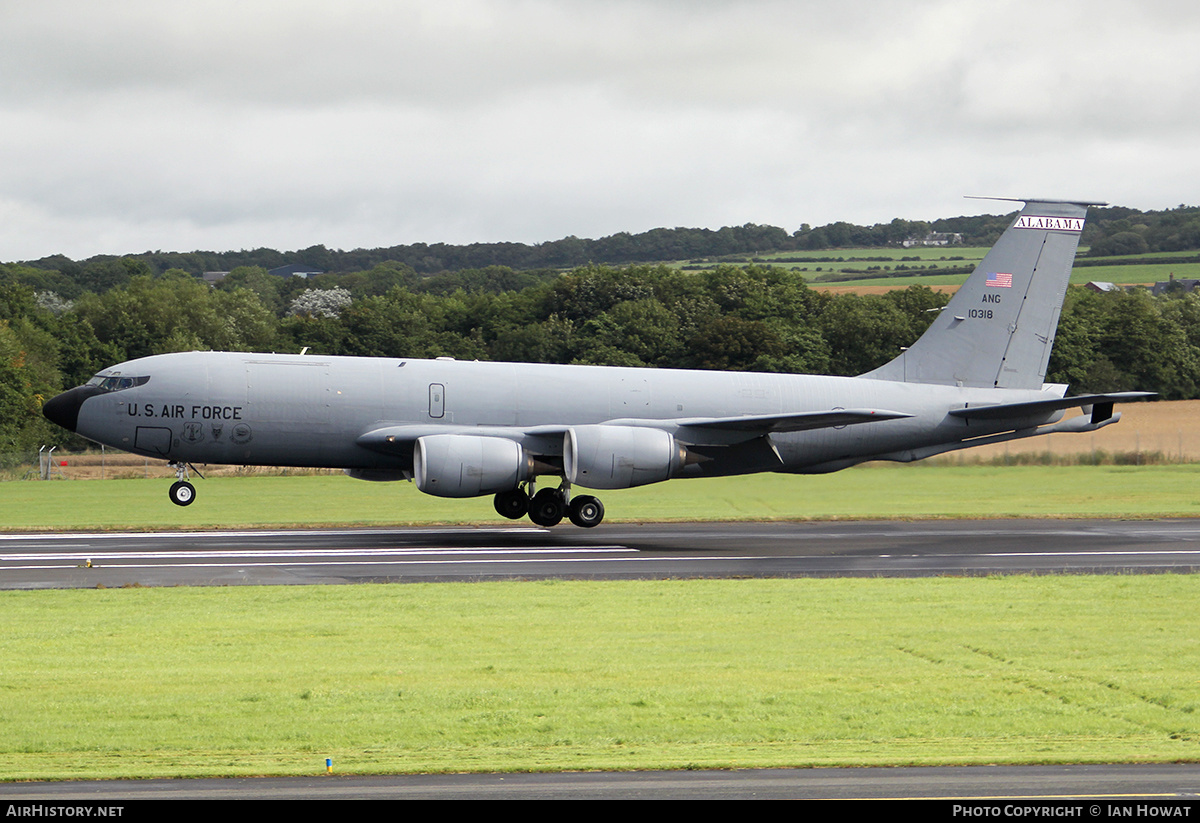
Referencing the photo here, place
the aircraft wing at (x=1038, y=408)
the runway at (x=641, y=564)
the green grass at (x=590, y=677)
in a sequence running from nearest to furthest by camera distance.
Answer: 1. the runway at (x=641, y=564)
2. the green grass at (x=590, y=677)
3. the aircraft wing at (x=1038, y=408)

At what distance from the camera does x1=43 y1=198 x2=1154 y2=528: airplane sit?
29859mm

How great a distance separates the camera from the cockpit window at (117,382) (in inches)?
1184

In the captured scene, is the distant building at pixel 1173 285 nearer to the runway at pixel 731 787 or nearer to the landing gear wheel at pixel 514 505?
the landing gear wheel at pixel 514 505

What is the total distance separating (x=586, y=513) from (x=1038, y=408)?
11632mm

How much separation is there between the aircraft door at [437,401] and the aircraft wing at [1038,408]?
13288 mm

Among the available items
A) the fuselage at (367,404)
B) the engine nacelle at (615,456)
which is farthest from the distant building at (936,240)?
the engine nacelle at (615,456)

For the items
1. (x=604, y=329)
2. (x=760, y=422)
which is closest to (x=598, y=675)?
(x=760, y=422)

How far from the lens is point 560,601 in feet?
63.9

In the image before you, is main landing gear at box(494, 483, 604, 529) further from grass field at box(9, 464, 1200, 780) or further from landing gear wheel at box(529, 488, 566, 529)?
grass field at box(9, 464, 1200, 780)

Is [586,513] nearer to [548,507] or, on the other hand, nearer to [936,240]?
[548,507]

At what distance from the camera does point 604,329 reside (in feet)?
269

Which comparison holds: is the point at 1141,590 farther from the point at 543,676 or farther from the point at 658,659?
the point at 543,676

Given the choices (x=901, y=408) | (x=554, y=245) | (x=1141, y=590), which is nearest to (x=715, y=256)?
(x=554, y=245)

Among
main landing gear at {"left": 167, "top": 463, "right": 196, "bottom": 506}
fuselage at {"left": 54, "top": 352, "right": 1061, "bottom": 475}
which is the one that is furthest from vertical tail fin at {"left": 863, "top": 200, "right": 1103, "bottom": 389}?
main landing gear at {"left": 167, "top": 463, "right": 196, "bottom": 506}
